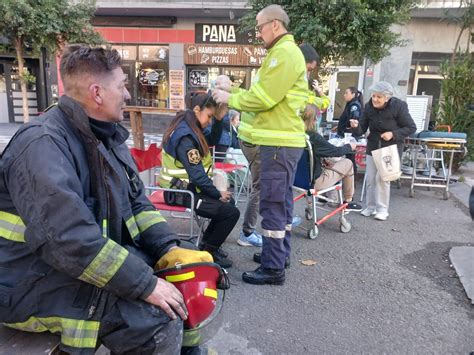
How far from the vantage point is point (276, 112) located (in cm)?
304

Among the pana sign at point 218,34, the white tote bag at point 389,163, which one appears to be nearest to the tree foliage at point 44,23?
the pana sign at point 218,34

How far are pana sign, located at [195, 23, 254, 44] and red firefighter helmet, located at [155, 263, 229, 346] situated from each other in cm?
1263

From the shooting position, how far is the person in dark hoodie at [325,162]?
4375 millimetres

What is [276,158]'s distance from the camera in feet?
10.1

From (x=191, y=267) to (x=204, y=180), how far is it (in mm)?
1715

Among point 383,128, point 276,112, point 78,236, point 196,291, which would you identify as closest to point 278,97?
point 276,112

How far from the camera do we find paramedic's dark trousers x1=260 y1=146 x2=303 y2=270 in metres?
3.08

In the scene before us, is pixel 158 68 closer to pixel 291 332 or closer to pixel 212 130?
pixel 212 130

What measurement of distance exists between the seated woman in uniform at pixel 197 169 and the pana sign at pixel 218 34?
34.5 feet

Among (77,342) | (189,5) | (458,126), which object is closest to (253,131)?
(77,342)

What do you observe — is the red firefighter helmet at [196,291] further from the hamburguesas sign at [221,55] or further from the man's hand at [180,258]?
the hamburguesas sign at [221,55]

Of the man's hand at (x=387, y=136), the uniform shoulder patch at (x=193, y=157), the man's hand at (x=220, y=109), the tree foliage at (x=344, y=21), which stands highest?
the tree foliage at (x=344, y=21)

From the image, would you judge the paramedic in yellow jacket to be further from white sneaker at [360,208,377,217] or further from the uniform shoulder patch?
white sneaker at [360,208,377,217]

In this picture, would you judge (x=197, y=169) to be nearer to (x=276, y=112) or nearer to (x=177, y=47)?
(x=276, y=112)
